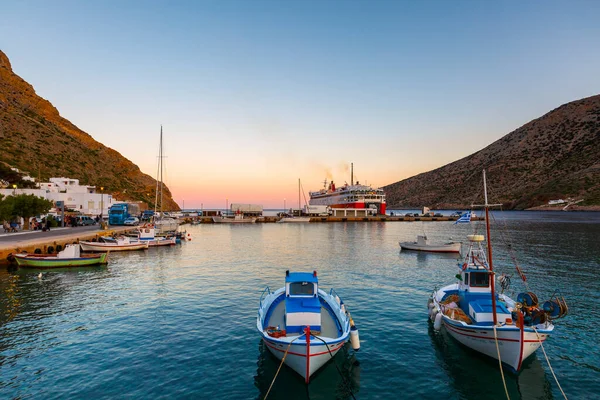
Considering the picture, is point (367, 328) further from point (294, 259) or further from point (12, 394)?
point (294, 259)

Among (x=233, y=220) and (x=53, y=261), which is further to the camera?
(x=233, y=220)

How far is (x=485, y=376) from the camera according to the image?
1404 centimetres

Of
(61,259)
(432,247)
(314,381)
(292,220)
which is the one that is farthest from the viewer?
(292,220)

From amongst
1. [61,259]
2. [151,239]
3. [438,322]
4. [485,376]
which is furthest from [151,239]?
[485,376]

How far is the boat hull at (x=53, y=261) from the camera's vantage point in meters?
34.7

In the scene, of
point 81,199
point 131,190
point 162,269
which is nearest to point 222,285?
point 162,269

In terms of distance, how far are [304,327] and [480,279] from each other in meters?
10.5

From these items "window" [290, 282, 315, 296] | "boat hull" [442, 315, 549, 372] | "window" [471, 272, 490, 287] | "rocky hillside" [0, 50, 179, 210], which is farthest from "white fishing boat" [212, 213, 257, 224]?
"boat hull" [442, 315, 549, 372]

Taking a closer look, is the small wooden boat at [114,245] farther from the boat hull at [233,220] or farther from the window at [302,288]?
the boat hull at [233,220]

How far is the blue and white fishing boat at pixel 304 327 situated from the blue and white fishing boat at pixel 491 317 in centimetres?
568

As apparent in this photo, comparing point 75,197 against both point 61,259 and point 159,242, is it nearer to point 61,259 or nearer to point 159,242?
point 159,242

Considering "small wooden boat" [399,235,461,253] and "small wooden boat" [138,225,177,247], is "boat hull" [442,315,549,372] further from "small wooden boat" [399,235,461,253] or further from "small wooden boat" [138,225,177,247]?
"small wooden boat" [138,225,177,247]

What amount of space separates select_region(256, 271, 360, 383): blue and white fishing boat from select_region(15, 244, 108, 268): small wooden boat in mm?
29784

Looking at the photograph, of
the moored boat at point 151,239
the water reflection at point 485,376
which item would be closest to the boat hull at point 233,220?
the moored boat at point 151,239
